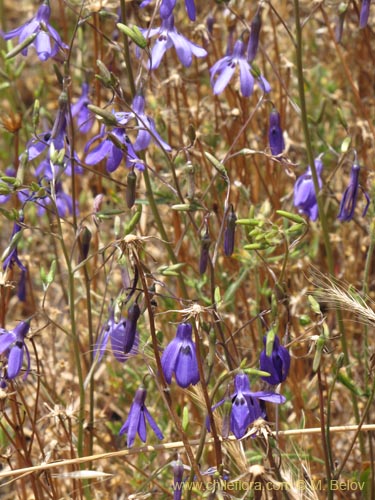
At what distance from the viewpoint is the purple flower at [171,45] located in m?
2.34

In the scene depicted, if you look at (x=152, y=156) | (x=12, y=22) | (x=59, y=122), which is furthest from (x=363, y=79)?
(x=12, y=22)

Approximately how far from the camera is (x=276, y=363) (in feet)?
6.42

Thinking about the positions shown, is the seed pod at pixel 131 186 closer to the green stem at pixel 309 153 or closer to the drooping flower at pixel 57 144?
the drooping flower at pixel 57 144

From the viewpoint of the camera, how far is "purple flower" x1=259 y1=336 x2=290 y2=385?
76.8 inches

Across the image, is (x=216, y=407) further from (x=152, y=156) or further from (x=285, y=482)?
(x=152, y=156)

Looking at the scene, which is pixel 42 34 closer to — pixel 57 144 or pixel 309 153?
pixel 57 144

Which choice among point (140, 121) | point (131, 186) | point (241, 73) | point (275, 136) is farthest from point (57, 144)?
point (275, 136)

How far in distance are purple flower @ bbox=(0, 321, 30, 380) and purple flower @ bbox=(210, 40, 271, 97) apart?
3.05 feet

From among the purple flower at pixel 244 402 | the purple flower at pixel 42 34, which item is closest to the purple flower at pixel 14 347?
the purple flower at pixel 244 402

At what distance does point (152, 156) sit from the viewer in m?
3.39

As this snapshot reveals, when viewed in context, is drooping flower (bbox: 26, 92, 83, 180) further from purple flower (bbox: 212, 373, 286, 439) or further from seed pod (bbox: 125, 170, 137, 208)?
purple flower (bbox: 212, 373, 286, 439)

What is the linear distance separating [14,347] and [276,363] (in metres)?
0.69

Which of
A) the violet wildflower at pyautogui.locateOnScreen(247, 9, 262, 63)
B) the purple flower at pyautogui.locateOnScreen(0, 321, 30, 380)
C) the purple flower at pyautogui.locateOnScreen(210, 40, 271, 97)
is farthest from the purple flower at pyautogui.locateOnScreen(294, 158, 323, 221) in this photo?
the purple flower at pyautogui.locateOnScreen(0, 321, 30, 380)

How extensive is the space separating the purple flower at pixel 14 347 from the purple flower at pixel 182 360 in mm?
396
